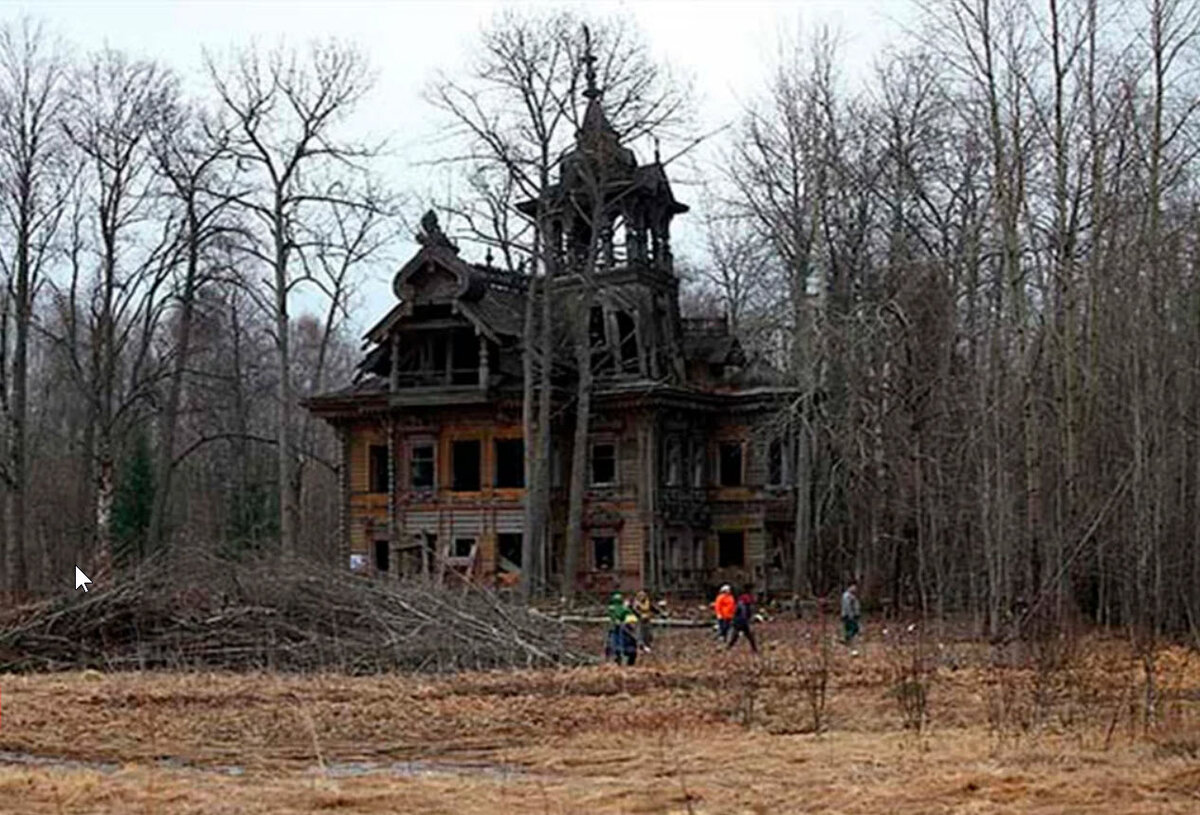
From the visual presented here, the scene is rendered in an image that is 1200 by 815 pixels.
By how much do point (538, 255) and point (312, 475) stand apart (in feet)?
128

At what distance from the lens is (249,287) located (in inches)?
1902

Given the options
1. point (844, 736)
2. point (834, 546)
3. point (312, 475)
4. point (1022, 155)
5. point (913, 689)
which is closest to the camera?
point (844, 736)

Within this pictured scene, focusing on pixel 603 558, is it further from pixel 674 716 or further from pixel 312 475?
pixel 312 475

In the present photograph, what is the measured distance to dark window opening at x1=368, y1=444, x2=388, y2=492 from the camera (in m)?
54.1

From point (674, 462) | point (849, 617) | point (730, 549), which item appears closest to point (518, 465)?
point (674, 462)

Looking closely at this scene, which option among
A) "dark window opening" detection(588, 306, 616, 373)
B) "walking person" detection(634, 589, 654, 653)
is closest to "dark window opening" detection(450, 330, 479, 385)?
"dark window opening" detection(588, 306, 616, 373)

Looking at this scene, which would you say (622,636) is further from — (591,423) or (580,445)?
(591,423)

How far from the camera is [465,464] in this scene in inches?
2083

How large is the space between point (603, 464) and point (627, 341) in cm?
367

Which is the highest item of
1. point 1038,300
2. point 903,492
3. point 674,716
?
point 1038,300

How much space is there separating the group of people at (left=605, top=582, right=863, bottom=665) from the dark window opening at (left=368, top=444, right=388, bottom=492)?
20347 mm

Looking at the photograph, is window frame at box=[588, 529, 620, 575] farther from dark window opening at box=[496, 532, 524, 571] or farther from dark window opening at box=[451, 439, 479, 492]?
dark window opening at box=[451, 439, 479, 492]

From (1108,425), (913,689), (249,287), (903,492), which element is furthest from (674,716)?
(249,287)

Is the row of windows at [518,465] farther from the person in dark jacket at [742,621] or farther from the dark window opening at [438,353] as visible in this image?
the person in dark jacket at [742,621]
